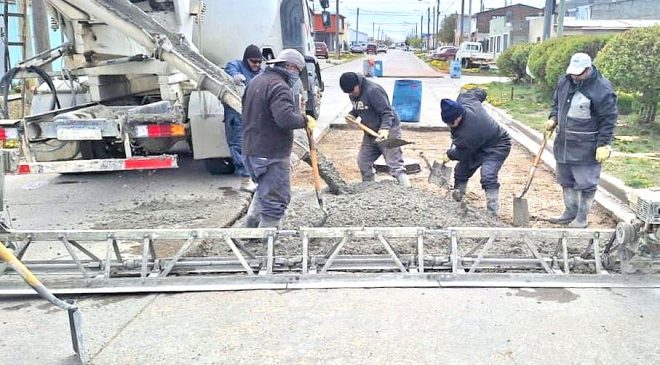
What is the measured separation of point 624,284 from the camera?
4523mm

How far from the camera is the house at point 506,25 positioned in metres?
58.0

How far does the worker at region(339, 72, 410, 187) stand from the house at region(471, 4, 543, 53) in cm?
5192

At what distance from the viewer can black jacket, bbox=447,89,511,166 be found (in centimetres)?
625

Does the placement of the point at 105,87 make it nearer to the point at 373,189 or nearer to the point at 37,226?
the point at 37,226

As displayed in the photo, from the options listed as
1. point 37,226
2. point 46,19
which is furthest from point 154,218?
point 46,19

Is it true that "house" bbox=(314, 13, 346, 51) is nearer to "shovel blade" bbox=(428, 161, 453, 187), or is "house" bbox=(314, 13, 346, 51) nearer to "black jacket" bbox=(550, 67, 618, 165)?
"shovel blade" bbox=(428, 161, 453, 187)

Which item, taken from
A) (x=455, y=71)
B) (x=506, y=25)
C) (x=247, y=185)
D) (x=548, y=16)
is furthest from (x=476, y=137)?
(x=506, y=25)

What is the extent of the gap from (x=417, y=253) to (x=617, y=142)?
7.09 metres

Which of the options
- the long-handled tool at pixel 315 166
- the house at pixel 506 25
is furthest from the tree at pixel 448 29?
the long-handled tool at pixel 315 166

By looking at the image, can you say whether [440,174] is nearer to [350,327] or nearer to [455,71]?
[350,327]

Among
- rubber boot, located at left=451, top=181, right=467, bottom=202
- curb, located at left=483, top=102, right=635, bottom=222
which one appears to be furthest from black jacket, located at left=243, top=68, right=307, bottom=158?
curb, located at left=483, top=102, right=635, bottom=222

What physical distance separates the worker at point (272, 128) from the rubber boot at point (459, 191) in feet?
6.61

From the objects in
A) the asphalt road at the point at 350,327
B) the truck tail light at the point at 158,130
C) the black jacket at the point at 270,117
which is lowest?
the asphalt road at the point at 350,327

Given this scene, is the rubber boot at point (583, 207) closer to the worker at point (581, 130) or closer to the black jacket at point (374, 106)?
the worker at point (581, 130)
